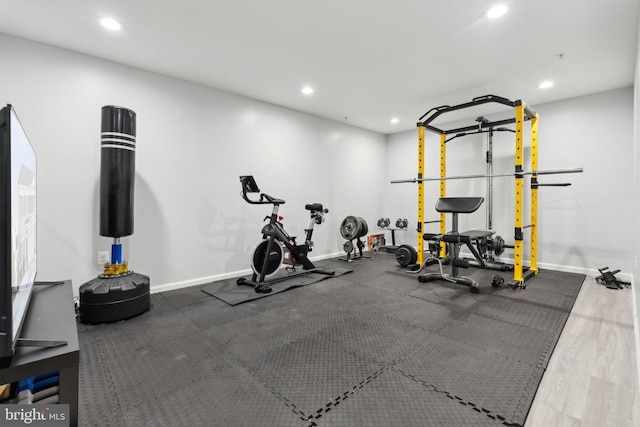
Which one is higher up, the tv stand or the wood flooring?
the tv stand

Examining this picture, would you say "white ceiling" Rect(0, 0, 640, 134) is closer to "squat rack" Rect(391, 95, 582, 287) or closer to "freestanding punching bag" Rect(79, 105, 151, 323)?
"squat rack" Rect(391, 95, 582, 287)

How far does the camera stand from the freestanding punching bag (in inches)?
99.4

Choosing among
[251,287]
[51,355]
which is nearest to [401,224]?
[251,287]

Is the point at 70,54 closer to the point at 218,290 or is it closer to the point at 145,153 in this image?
the point at 145,153

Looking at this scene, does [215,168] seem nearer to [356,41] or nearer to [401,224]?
[356,41]

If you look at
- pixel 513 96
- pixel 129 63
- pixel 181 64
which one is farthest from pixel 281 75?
pixel 513 96

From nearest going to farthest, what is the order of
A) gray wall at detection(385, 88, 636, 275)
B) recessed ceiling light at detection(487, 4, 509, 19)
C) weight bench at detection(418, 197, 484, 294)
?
recessed ceiling light at detection(487, 4, 509, 19) < weight bench at detection(418, 197, 484, 294) < gray wall at detection(385, 88, 636, 275)

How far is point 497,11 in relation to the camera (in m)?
2.33

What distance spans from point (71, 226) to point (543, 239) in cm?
613

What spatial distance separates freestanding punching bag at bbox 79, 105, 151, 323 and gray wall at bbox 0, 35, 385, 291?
1.60ft

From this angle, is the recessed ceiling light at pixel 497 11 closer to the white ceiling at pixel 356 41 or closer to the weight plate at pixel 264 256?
the white ceiling at pixel 356 41

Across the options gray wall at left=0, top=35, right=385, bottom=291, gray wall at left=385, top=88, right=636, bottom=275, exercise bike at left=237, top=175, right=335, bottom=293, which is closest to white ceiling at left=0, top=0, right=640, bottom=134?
gray wall at left=0, top=35, right=385, bottom=291

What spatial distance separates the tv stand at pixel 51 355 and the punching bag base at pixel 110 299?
4.91 feet

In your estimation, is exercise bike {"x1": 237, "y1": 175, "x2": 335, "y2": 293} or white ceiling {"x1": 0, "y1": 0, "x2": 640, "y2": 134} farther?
exercise bike {"x1": 237, "y1": 175, "x2": 335, "y2": 293}
